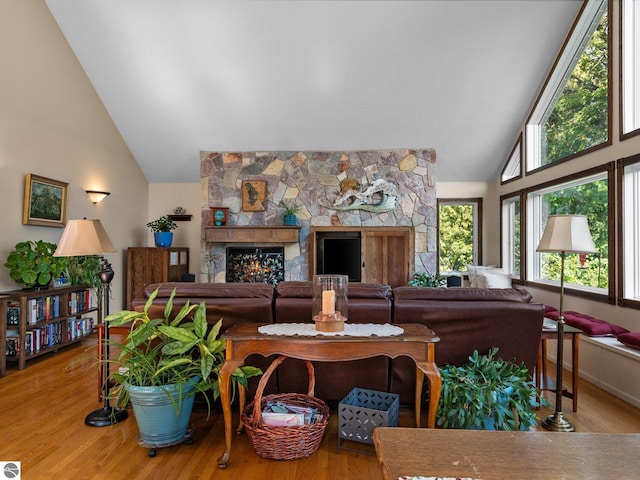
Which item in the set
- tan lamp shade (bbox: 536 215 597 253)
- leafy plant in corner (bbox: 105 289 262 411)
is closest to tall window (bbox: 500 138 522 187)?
tan lamp shade (bbox: 536 215 597 253)

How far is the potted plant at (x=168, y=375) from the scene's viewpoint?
7.18 ft

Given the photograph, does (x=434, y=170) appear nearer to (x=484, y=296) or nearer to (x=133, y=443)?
(x=484, y=296)

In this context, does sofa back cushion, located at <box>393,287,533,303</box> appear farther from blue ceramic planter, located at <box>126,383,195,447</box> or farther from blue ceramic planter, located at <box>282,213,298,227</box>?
blue ceramic planter, located at <box>282,213,298,227</box>

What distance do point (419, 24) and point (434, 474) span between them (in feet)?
16.2

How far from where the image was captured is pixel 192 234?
7082mm

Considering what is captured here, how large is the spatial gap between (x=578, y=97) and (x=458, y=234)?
2.80 meters

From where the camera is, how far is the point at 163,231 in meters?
6.45

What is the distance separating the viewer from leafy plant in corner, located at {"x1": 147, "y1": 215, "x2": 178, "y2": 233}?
6449 millimetres

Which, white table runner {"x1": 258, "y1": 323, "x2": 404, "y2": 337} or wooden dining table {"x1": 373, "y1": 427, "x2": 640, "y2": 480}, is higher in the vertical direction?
white table runner {"x1": 258, "y1": 323, "x2": 404, "y2": 337}

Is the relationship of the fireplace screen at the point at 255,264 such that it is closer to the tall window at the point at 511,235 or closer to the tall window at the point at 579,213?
the tall window at the point at 511,235

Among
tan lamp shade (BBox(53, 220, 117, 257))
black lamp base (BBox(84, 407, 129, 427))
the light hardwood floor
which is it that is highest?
tan lamp shade (BBox(53, 220, 117, 257))

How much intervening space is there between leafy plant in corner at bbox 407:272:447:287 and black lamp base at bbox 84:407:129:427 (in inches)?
170

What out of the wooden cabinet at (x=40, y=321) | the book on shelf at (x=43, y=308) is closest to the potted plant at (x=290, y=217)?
the wooden cabinet at (x=40, y=321)

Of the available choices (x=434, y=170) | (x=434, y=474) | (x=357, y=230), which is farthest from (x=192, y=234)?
(x=434, y=474)
